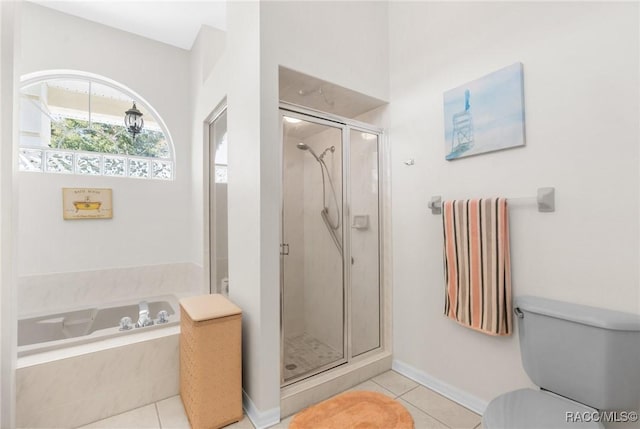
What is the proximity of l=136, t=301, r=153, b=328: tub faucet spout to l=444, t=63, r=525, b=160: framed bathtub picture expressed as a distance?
2.61 m

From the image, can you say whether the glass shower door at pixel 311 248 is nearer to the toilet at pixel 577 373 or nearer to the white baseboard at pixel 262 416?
the white baseboard at pixel 262 416

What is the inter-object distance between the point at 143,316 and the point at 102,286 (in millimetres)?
836

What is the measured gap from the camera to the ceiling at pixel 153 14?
2781 millimetres

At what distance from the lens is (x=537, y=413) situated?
3.86ft

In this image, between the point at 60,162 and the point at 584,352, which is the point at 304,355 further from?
the point at 60,162

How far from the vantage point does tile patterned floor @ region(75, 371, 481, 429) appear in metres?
1.70

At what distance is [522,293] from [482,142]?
2.91 ft

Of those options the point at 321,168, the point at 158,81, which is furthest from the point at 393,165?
the point at 158,81

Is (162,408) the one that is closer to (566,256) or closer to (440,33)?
(566,256)

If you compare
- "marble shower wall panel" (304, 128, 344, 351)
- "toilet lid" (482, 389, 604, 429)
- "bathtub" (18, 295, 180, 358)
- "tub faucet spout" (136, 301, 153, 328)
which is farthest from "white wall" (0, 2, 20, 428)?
"toilet lid" (482, 389, 604, 429)

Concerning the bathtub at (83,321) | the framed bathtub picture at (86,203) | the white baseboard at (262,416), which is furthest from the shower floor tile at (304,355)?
the framed bathtub picture at (86,203)

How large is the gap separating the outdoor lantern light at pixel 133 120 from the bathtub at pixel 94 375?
2047 mm

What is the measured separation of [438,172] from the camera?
1997mm

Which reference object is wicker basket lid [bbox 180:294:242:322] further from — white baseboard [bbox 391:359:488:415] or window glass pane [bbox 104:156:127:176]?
window glass pane [bbox 104:156:127:176]
